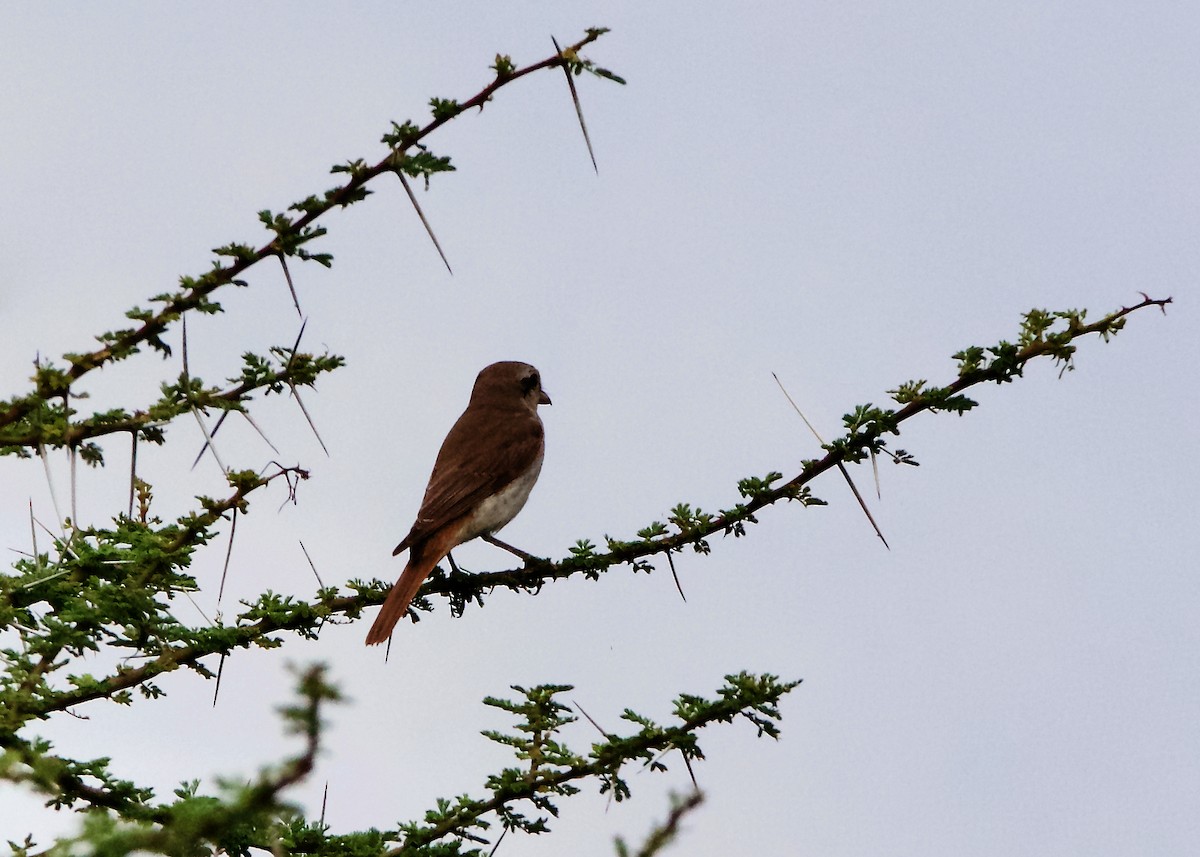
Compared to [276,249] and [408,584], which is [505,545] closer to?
[408,584]

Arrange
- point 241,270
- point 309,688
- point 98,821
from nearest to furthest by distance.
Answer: point 309,688
point 98,821
point 241,270

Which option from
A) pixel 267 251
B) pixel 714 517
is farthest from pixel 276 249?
pixel 714 517

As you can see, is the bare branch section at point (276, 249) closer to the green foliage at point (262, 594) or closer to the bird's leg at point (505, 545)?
the green foliage at point (262, 594)

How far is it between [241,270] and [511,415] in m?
Answer: 5.74

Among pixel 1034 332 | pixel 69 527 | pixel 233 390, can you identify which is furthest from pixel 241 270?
pixel 1034 332

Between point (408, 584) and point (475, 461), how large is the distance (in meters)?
1.69

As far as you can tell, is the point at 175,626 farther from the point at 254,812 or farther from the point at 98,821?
the point at 254,812

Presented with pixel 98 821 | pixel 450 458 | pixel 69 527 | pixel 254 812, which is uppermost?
pixel 450 458

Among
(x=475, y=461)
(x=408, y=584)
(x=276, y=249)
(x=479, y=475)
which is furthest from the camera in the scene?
(x=475, y=461)

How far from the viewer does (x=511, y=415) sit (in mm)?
10070

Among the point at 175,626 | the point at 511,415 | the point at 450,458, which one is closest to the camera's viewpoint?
the point at 175,626

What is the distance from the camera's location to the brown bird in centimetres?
778

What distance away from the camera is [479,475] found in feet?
29.3

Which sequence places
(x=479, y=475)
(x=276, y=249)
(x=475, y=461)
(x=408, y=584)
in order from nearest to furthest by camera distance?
1. (x=276, y=249)
2. (x=408, y=584)
3. (x=479, y=475)
4. (x=475, y=461)
